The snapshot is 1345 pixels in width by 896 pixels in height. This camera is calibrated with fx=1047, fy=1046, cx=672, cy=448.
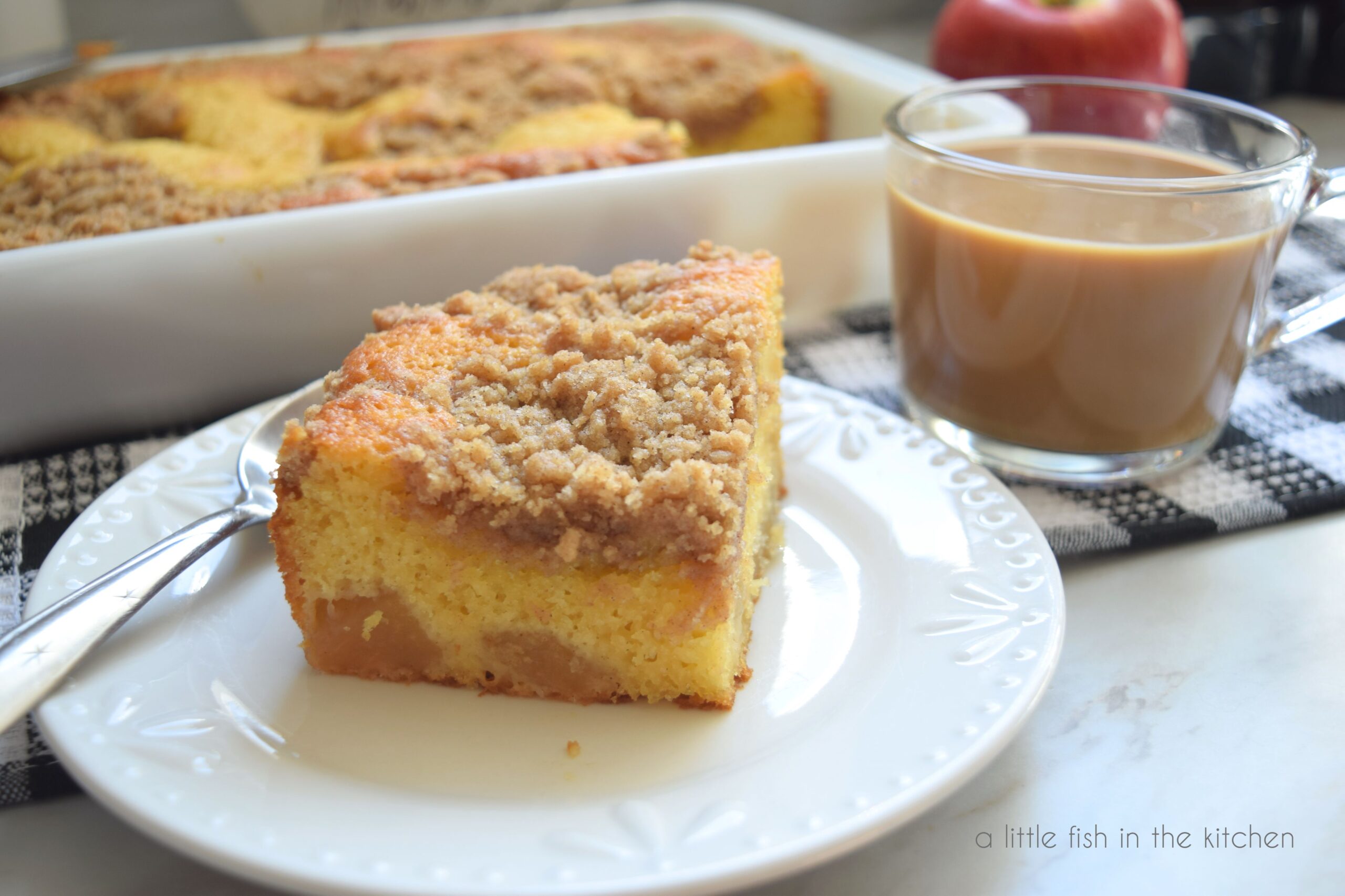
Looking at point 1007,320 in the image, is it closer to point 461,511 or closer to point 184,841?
point 461,511

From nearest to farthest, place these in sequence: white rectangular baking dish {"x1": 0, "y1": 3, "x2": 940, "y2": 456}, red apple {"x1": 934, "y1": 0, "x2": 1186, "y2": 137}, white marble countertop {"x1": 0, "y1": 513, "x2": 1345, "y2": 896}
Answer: white marble countertop {"x1": 0, "y1": 513, "x2": 1345, "y2": 896}
white rectangular baking dish {"x1": 0, "y1": 3, "x2": 940, "y2": 456}
red apple {"x1": 934, "y1": 0, "x2": 1186, "y2": 137}

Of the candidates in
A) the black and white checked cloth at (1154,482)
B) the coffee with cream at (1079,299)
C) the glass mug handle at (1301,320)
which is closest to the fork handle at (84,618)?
the black and white checked cloth at (1154,482)

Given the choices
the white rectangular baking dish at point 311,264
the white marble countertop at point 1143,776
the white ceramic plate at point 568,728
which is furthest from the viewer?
the white rectangular baking dish at point 311,264

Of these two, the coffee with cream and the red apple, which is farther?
the red apple

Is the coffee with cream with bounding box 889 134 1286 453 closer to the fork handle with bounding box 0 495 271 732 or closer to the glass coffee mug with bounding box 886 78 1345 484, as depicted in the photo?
the glass coffee mug with bounding box 886 78 1345 484

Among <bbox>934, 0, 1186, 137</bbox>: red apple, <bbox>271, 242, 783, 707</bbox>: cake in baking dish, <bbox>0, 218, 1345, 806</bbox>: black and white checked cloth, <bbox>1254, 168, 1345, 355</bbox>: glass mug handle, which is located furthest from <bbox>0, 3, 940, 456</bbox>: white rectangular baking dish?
<bbox>934, 0, 1186, 137</bbox>: red apple

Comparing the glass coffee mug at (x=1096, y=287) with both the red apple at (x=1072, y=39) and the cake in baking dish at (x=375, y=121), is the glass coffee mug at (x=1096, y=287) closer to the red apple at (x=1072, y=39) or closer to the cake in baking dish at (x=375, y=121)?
the cake in baking dish at (x=375, y=121)

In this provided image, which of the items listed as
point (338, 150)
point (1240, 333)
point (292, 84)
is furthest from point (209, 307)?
point (1240, 333)
